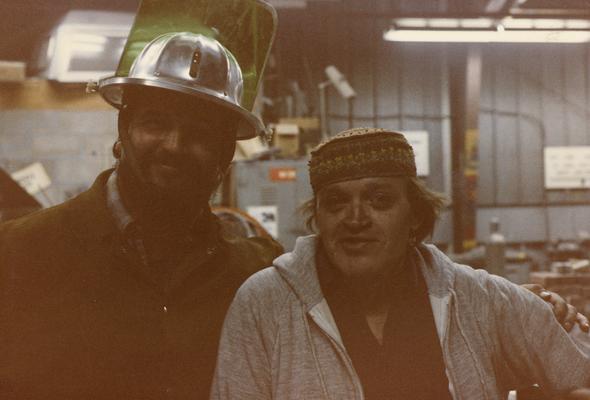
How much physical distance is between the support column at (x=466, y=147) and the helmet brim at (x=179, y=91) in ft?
27.7

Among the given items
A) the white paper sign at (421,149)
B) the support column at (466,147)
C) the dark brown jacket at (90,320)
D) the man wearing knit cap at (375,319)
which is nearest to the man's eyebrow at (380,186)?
the man wearing knit cap at (375,319)

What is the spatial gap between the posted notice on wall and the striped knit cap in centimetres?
1054

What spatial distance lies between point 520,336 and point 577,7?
6.94 meters

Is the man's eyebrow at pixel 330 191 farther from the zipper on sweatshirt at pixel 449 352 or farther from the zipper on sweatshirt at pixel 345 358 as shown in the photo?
the zipper on sweatshirt at pixel 449 352

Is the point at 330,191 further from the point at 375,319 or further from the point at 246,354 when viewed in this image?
the point at 246,354

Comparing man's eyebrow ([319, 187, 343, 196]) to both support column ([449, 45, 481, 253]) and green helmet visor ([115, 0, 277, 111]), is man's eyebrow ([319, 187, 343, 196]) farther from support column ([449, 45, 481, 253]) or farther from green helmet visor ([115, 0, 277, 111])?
support column ([449, 45, 481, 253])

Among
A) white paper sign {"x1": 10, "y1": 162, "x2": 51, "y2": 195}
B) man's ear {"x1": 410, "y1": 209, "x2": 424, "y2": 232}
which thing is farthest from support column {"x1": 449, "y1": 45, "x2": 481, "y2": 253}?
man's ear {"x1": 410, "y1": 209, "x2": 424, "y2": 232}

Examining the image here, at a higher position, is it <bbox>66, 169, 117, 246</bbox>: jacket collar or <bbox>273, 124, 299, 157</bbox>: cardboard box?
<bbox>273, 124, 299, 157</bbox>: cardboard box

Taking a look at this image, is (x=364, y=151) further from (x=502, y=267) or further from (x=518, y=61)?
(x=518, y=61)

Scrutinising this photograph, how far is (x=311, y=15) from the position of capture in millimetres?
7785

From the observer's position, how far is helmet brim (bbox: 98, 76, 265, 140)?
7.10ft

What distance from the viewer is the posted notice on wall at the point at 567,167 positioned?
11.6 metres

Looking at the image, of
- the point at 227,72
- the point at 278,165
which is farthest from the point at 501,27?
the point at 227,72

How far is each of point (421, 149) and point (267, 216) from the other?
4735 mm
